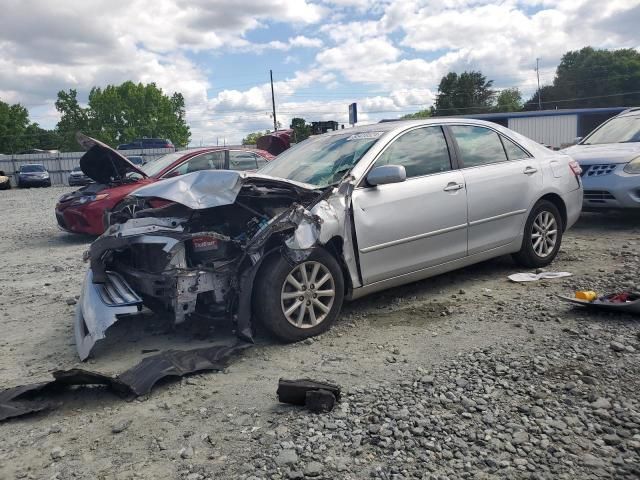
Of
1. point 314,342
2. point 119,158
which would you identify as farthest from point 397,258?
point 119,158

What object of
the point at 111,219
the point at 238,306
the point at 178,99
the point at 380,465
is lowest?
the point at 380,465

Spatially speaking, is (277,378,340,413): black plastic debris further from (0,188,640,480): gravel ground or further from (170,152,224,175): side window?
(170,152,224,175): side window

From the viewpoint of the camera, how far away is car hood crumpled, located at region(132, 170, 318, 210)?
4.19m

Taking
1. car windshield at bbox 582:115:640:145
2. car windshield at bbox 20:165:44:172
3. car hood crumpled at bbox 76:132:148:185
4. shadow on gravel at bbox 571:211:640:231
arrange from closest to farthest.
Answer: car hood crumpled at bbox 76:132:148:185
shadow on gravel at bbox 571:211:640:231
car windshield at bbox 582:115:640:145
car windshield at bbox 20:165:44:172

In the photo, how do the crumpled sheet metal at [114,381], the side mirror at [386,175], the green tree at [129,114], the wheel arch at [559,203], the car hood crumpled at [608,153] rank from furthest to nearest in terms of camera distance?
the green tree at [129,114] → the car hood crumpled at [608,153] → the wheel arch at [559,203] → the side mirror at [386,175] → the crumpled sheet metal at [114,381]

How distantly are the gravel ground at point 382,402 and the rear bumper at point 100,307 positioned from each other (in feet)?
0.63

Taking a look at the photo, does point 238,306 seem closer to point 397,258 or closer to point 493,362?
point 397,258

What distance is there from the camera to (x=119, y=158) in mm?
6812

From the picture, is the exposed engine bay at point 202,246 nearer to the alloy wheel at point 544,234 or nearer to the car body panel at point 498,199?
the car body panel at point 498,199

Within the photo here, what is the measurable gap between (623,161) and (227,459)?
7470mm

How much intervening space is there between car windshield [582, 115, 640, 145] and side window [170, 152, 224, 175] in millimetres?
6316

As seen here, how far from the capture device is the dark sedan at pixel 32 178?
105 feet

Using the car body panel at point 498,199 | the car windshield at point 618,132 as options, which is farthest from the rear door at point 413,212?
the car windshield at point 618,132

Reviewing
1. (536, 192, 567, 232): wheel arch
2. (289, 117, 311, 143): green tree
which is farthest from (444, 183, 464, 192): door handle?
(289, 117, 311, 143): green tree
